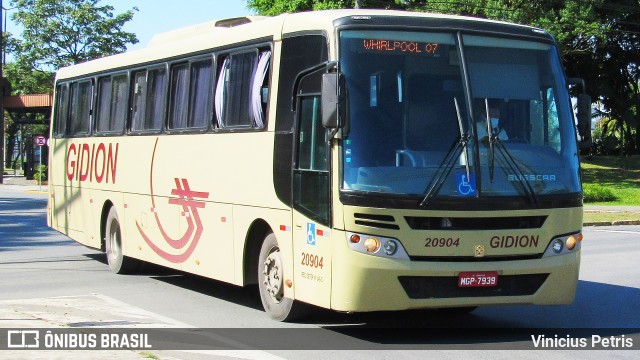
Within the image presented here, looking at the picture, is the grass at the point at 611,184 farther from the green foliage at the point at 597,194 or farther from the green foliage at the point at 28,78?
the green foliage at the point at 28,78

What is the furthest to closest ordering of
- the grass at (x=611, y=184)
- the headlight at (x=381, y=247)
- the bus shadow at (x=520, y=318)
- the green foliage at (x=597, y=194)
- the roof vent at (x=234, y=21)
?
the green foliage at (x=597, y=194), the grass at (x=611, y=184), the roof vent at (x=234, y=21), the bus shadow at (x=520, y=318), the headlight at (x=381, y=247)

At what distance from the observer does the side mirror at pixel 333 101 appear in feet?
→ 30.2

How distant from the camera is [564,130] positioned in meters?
10.2

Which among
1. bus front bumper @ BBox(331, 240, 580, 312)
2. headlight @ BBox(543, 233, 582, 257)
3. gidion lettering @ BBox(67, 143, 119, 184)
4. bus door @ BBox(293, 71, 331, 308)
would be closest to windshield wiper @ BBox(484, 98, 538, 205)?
headlight @ BBox(543, 233, 582, 257)

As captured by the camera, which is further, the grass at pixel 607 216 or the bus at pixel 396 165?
the grass at pixel 607 216

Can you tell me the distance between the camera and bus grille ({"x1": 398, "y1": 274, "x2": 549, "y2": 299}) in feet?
30.5

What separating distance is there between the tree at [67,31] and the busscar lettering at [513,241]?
66.2 meters

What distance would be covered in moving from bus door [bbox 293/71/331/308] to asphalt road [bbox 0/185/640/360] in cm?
57

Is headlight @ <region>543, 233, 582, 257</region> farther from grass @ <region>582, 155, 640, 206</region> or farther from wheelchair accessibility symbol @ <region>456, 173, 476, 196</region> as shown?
grass @ <region>582, 155, 640, 206</region>

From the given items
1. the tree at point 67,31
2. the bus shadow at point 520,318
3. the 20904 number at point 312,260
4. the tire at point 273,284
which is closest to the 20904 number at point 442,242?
the 20904 number at point 312,260

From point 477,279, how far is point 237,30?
463 centimetres

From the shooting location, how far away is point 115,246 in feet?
53.0

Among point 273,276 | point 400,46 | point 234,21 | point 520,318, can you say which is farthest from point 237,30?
point 520,318

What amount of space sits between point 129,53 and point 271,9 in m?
38.5
